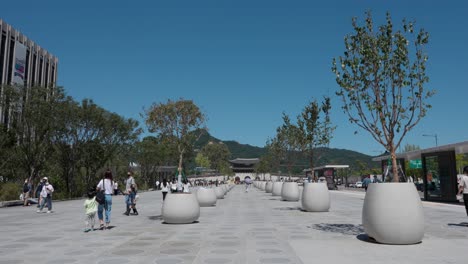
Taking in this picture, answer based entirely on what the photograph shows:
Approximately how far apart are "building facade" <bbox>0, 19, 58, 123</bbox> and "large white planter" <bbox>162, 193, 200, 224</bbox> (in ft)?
128

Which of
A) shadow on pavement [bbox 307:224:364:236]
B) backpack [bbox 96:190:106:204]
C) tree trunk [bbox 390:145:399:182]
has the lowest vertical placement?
shadow on pavement [bbox 307:224:364:236]

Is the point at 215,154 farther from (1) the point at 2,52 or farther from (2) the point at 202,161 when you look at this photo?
(1) the point at 2,52

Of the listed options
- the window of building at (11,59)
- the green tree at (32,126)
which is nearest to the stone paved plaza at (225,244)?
the green tree at (32,126)

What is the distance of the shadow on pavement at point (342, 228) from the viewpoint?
977cm

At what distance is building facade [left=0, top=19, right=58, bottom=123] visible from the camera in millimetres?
50094

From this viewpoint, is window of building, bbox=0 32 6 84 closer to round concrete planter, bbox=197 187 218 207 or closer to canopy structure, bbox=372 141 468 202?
round concrete planter, bbox=197 187 218 207

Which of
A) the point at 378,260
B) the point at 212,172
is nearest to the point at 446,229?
the point at 378,260

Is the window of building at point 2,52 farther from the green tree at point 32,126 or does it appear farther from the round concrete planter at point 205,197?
the round concrete planter at point 205,197

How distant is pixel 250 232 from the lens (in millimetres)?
10031

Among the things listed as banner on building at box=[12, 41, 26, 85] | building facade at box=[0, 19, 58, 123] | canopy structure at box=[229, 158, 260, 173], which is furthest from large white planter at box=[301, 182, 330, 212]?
canopy structure at box=[229, 158, 260, 173]

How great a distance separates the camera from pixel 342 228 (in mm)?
10617

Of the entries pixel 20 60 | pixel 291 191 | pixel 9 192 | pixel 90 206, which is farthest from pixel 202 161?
pixel 90 206

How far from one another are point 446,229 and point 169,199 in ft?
25.9

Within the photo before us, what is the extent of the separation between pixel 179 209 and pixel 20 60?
52.3 metres
